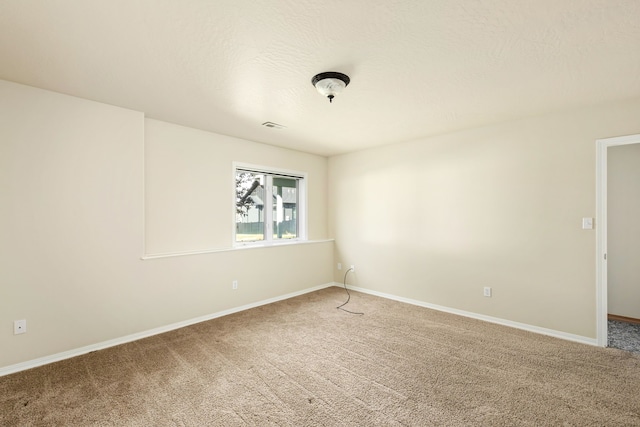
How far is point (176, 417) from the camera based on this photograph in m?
1.86

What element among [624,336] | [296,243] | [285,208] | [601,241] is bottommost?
[624,336]

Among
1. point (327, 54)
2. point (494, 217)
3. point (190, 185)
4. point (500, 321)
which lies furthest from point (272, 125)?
point (500, 321)

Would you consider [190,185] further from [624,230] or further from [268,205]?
[624,230]

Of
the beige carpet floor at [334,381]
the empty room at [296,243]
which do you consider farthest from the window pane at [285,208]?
the beige carpet floor at [334,381]

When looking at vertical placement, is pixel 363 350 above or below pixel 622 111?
below

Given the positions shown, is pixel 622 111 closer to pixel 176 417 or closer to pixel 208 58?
pixel 208 58

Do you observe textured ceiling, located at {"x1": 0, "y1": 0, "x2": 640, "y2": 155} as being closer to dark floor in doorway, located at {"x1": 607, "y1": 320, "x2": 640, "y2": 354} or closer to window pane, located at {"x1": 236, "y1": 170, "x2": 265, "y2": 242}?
window pane, located at {"x1": 236, "y1": 170, "x2": 265, "y2": 242}

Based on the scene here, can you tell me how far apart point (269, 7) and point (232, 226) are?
9.89 ft

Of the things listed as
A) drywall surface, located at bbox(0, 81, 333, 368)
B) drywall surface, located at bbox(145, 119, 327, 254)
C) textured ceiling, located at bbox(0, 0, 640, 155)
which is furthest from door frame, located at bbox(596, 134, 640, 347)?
drywall surface, located at bbox(0, 81, 333, 368)

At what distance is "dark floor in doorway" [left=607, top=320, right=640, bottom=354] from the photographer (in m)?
2.86

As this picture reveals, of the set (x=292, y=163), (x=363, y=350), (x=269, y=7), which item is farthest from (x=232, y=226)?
(x=269, y=7)

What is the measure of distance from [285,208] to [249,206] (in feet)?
2.39

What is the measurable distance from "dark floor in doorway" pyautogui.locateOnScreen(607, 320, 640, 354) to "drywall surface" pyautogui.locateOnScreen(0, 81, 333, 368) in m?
4.62

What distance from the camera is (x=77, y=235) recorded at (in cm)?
272
